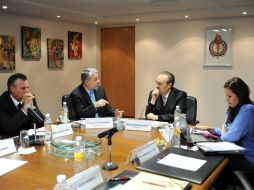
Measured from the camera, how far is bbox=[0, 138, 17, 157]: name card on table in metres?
2.02

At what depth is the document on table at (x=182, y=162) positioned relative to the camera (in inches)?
68.8

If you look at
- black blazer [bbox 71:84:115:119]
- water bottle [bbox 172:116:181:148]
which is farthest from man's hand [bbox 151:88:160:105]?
water bottle [bbox 172:116:181:148]

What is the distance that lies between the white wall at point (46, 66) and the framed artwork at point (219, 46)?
2690 mm

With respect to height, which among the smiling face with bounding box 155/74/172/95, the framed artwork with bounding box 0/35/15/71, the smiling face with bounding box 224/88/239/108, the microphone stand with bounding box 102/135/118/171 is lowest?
the microphone stand with bounding box 102/135/118/171

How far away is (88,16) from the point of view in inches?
217

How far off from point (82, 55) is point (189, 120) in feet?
13.1

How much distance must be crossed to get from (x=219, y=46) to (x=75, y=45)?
3084 millimetres

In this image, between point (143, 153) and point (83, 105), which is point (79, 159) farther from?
point (83, 105)

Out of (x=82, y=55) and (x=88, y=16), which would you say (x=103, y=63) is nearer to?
(x=82, y=55)

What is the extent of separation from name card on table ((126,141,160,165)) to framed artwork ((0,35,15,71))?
3948 mm

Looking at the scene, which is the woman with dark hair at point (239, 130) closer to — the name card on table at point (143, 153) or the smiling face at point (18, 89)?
the name card on table at point (143, 153)

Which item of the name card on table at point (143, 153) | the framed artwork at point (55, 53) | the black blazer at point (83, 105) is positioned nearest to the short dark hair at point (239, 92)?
the name card on table at point (143, 153)

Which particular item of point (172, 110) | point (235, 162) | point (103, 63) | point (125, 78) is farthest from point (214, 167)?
point (103, 63)

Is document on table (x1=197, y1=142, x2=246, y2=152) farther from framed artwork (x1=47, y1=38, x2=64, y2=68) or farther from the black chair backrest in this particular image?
framed artwork (x1=47, y1=38, x2=64, y2=68)
